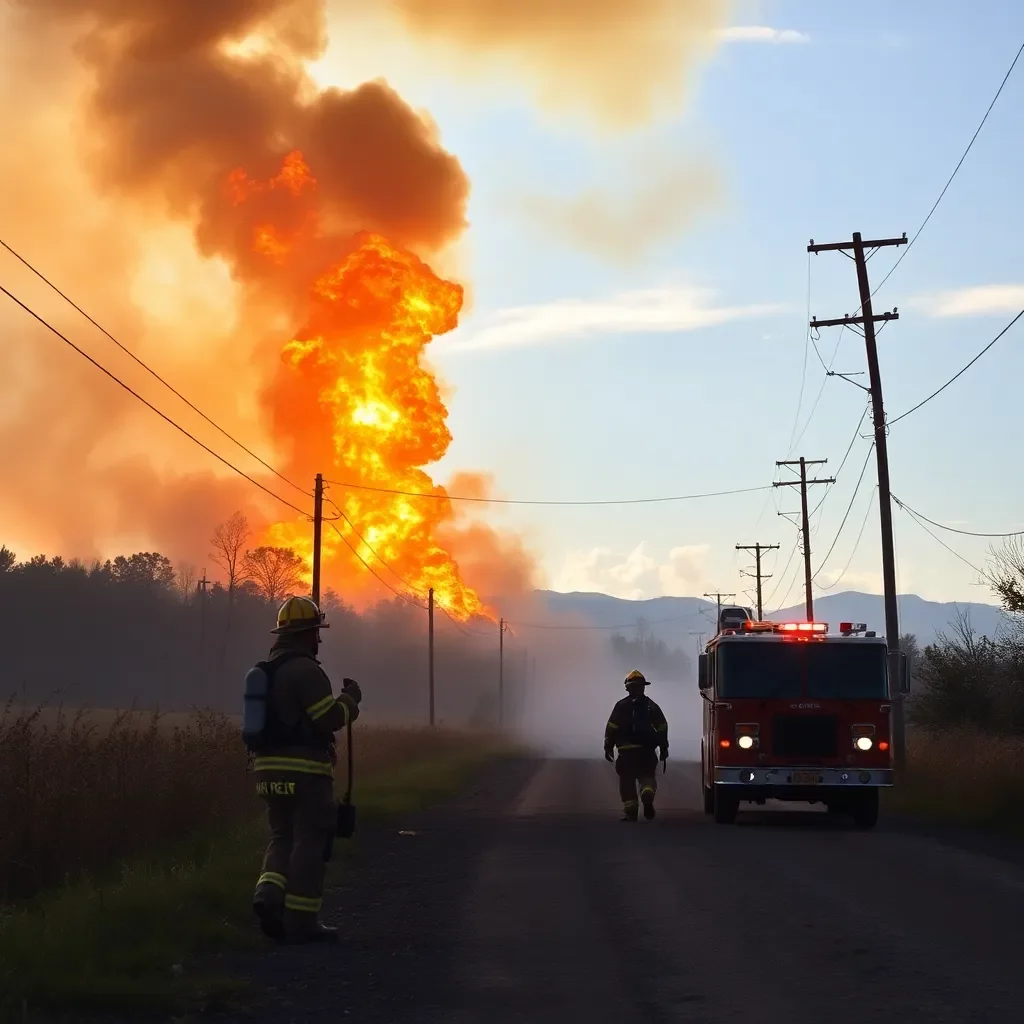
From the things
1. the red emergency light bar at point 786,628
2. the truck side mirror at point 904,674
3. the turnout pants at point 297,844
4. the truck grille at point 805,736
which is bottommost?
the turnout pants at point 297,844

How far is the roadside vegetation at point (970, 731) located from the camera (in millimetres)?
21594

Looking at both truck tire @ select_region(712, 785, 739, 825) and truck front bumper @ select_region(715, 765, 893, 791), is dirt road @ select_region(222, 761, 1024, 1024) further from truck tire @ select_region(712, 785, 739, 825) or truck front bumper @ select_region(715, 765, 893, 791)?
truck tire @ select_region(712, 785, 739, 825)

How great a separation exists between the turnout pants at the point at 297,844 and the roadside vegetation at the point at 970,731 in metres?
12.0

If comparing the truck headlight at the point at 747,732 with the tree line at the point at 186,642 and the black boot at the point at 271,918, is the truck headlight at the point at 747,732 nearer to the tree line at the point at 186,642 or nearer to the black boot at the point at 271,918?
the black boot at the point at 271,918

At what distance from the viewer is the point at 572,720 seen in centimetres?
15775

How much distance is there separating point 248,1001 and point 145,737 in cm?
854

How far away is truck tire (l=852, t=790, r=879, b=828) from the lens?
19359 millimetres

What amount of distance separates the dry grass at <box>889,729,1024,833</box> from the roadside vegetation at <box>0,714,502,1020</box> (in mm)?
8831

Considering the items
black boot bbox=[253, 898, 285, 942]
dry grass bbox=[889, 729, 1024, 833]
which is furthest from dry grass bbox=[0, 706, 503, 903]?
dry grass bbox=[889, 729, 1024, 833]

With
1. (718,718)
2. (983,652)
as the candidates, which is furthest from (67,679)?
(718,718)

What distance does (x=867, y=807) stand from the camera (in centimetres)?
1938

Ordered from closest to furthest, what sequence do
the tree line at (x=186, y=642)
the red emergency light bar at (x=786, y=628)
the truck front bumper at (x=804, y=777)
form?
the truck front bumper at (x=804, y=777) → the red emergency light bar at (x=786, y=628) → the tree line at (x=186, y=642)

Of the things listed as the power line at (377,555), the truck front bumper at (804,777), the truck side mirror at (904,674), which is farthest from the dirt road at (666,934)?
the power line at (377,555)

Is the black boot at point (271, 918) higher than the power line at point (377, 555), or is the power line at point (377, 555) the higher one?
the power line at point (377, 555)
